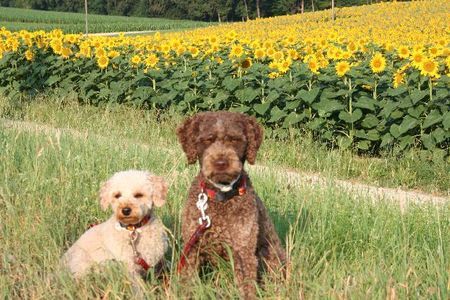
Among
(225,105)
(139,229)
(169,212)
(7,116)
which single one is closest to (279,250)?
(139,229)

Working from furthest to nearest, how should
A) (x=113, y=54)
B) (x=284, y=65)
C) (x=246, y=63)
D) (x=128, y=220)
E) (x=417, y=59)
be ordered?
(x=113, y=54), (x=246, y=63), (x=284, y=65), (x=417, y=59), (x=128, y=220)

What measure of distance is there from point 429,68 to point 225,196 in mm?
5500

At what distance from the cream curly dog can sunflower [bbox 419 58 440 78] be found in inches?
215

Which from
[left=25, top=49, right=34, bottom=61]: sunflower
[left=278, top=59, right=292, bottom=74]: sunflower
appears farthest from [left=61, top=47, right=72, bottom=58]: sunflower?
[left=278, top=59, right=292, bottom=74]: sunflower

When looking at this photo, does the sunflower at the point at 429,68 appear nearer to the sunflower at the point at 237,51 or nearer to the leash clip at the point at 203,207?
the sunflower at the point at 237,51

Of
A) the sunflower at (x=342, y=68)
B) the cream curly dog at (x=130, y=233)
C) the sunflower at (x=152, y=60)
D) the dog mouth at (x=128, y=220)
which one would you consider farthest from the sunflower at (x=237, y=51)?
the dog mouth at (x=128, y=220)

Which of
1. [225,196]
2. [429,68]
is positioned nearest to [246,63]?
[429,68]

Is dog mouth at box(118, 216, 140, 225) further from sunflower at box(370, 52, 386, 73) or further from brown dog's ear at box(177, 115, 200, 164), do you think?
sunflower at box(370, 52, 386, 73)

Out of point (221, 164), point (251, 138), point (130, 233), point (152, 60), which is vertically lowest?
point (130, 233)

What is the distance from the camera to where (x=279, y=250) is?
3.91 meters

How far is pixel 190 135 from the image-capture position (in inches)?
147

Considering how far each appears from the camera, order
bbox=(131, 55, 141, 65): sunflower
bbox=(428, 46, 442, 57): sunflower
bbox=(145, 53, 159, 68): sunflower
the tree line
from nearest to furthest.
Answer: bbox=(428, 46, 442, 57): sunflower, bbox=(145, 53, 159, 68): sunflower, bbox=(131, 55, 141, 65): sunflower, the tree line

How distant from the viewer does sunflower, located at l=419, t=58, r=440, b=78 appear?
8.34 m

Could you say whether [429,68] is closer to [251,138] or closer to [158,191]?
[251,138]
